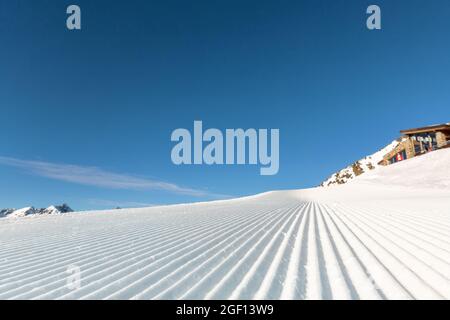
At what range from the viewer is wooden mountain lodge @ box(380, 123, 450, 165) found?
27.2 meters

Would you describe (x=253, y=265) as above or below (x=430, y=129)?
below

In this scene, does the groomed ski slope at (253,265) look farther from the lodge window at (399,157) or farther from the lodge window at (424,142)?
the lodge window at (399,157)

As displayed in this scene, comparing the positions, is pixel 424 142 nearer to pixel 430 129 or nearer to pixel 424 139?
pixel 424 139

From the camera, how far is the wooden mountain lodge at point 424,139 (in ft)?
89.2

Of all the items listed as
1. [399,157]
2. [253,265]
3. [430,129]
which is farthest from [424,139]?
[253,265]

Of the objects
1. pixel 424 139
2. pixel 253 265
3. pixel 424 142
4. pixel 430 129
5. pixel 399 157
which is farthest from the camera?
pixel 399 157

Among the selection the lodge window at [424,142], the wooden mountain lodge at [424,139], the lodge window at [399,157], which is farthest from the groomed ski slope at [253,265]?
the lodge window at [399,157]

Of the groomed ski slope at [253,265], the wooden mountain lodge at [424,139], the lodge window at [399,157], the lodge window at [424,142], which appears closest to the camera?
the groomed ski slope at [253,265]

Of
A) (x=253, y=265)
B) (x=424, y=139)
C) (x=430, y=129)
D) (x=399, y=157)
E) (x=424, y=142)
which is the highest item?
(x=430, y=129)

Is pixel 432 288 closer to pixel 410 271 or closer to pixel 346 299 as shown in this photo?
pixel 410 271

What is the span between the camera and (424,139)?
2925 cm

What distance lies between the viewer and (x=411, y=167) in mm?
25625

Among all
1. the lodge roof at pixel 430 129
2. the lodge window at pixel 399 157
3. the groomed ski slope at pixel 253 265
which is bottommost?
the groomed ski slope at pixel 253 265
